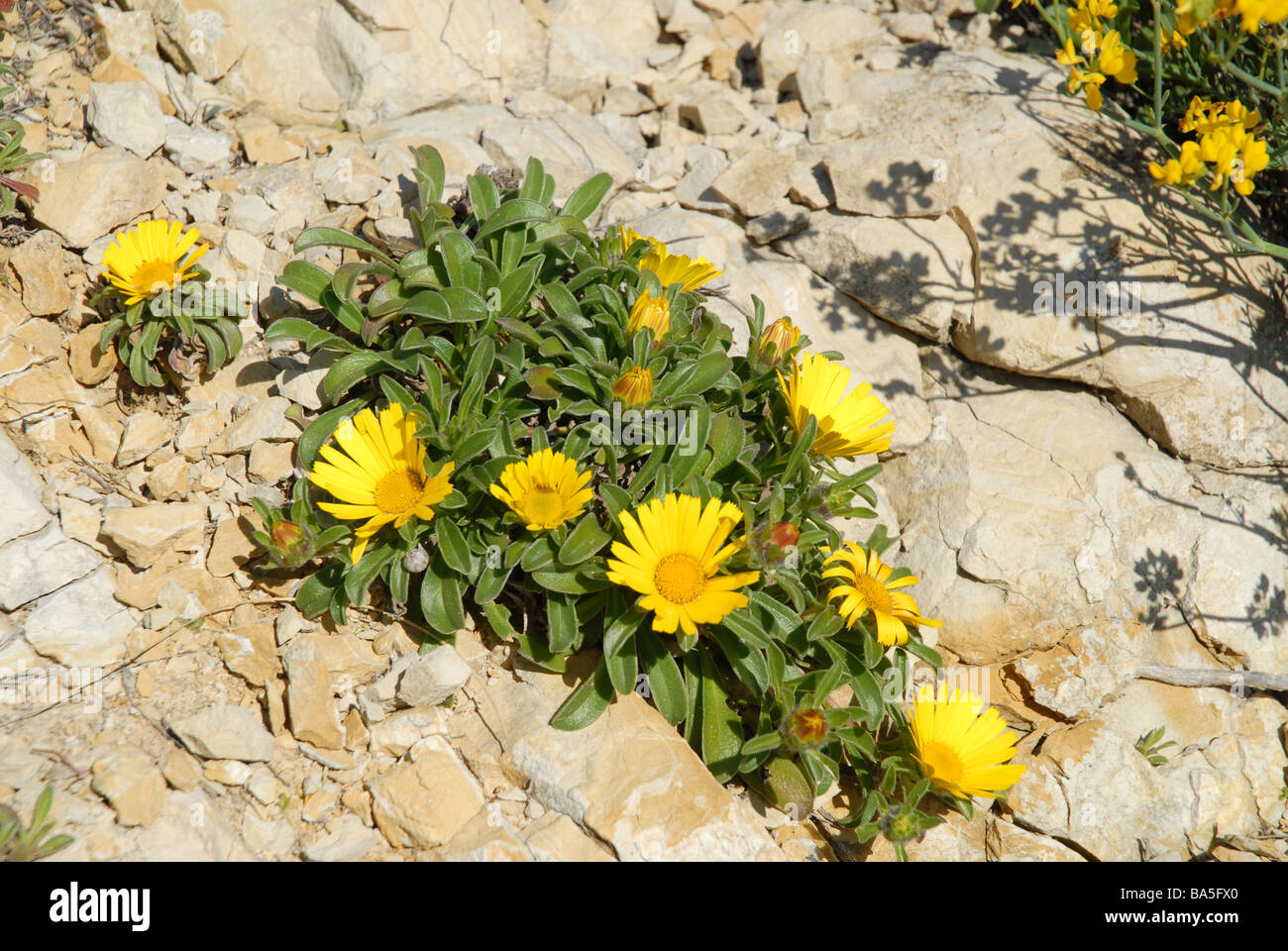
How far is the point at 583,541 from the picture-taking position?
271 cm

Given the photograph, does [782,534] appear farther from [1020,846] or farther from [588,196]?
[588,196]

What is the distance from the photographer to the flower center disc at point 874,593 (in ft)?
9.31

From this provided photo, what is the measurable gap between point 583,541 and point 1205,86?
332cm

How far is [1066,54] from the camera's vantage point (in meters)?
3.20

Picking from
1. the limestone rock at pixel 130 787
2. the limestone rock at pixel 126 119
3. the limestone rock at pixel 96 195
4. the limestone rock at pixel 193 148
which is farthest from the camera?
the limestone rock at pixel 193 148

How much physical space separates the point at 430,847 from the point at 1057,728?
7.54 ft

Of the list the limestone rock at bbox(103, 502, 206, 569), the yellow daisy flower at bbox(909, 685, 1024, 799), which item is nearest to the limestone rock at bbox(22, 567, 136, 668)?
the limestone rock at bbox(103, 502, 206, 569)

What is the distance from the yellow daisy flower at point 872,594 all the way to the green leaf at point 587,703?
2.53 ft

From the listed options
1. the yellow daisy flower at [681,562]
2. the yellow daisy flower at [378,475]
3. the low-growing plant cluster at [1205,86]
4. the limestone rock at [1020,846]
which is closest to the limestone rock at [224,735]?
the yellow daisy flower at [378,475]

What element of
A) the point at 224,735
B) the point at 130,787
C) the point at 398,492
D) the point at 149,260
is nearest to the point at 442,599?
the point at 398,492

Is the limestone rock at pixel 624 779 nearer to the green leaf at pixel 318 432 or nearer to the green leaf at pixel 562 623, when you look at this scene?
the green leaf at pixel 562 623

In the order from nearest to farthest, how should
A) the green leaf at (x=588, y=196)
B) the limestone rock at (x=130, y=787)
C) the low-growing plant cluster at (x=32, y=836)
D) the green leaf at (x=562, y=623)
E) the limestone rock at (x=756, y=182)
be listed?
1. the low-growing plant cluster at (x=32, y=836)
2. the limestone rock at (x=130, y=787)
3. the green leaf at (x=562, y=623)
4. the green leaf at (x=588, y=196)
5. the limestone rock at (x=756, y=182)
